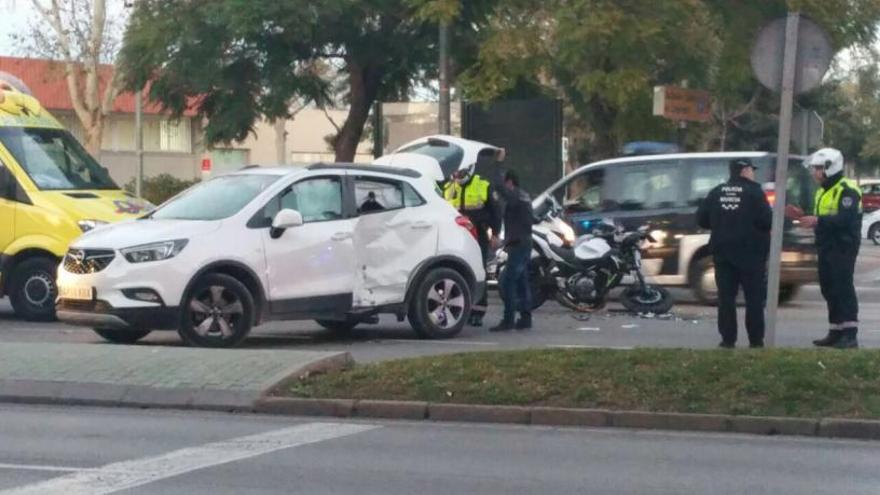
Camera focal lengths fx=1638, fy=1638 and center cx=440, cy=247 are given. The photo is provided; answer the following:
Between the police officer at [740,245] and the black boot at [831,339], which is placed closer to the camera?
the police officer at [740,245]

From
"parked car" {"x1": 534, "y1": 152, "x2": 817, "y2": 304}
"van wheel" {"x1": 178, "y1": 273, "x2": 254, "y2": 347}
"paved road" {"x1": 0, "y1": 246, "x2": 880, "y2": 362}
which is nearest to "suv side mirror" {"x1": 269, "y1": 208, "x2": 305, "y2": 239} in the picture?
"van wheel" {"x1": 178, "y1": 273, "x2": 254, "y2": 347}

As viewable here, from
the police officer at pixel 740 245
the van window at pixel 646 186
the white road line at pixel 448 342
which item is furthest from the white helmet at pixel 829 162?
the van window at pixel 646 186

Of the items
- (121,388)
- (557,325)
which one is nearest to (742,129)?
(557,325)

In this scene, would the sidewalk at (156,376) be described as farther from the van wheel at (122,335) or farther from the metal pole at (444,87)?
the metal pole at (444,87)

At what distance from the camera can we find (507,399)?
11.8 meters

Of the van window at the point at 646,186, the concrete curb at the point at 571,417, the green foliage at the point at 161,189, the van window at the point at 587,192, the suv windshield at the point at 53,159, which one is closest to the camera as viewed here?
the concrete curb at the point at 571,417

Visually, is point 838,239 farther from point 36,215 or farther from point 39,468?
point 36,215

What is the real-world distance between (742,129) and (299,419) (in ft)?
142

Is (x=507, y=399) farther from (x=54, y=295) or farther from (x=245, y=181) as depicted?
(x=54, y=295)

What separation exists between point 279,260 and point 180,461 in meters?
5.78

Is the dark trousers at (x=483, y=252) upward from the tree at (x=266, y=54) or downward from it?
downward

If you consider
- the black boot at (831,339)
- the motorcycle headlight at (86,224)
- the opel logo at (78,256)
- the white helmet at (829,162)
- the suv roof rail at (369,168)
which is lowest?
the black boot at (831,339)

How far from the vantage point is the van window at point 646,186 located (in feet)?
68.5

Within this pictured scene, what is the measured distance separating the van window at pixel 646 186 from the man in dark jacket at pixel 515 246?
379 centimetres
